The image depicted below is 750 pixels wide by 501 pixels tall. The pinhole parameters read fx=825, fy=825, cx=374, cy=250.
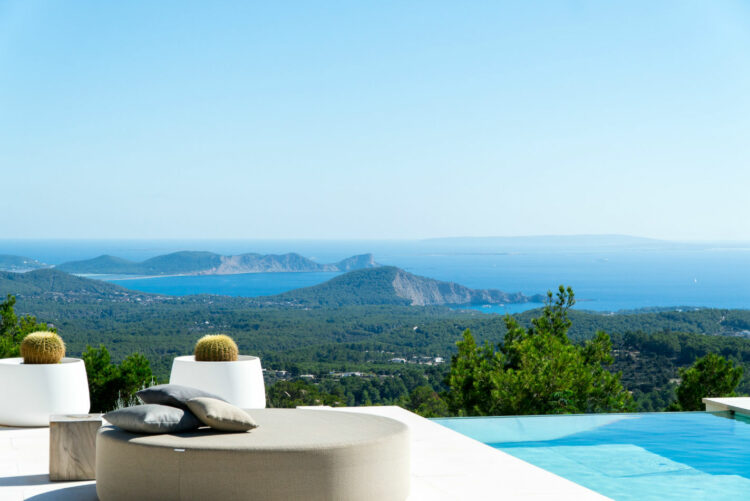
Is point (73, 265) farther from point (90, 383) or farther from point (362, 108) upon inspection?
point (90, 383)

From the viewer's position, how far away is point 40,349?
259 inches

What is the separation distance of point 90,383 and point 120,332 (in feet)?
101

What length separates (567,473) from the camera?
18.9 ft

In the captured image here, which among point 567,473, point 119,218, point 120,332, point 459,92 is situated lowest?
point 120,332

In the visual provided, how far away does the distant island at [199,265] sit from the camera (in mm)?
84562

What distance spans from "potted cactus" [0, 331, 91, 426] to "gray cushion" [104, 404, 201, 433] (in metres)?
2.88

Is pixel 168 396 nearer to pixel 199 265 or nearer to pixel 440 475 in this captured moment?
pixel 440 475

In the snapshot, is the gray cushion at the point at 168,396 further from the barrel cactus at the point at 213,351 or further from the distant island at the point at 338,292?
the distant island at the point at 338,292

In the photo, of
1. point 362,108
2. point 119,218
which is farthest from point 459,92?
point 119,218

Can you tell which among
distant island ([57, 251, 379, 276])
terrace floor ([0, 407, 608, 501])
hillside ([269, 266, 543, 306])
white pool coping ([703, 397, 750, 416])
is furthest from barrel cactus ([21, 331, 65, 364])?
distant island ([57, 251, 379, 276])

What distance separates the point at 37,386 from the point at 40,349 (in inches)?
12.1

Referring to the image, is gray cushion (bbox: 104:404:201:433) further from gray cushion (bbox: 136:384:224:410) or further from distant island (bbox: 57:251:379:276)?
distant island (bbox: 57:251:379:276)

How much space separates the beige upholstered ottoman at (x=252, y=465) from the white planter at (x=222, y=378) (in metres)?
2.74

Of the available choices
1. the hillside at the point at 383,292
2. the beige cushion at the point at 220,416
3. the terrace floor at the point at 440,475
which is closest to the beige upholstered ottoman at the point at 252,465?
the beige cushion at the point at 220,416
